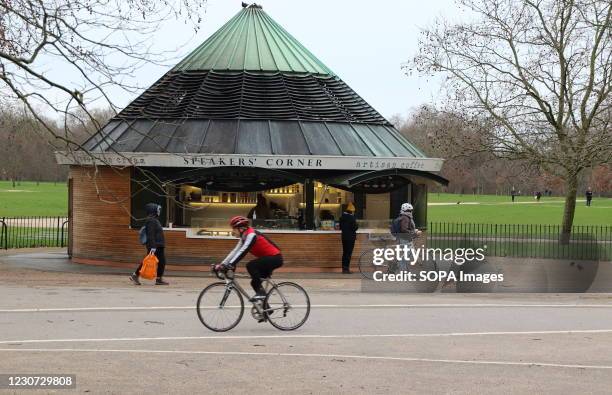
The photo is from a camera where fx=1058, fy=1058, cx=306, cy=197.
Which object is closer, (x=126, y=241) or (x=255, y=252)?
(x=255, y=252)

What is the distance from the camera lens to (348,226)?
26.6 metres

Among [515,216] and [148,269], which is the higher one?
[515,216]

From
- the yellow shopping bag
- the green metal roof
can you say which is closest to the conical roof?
the green metal roof

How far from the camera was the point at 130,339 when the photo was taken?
533 inches

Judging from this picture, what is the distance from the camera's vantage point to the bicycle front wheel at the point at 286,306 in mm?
14367

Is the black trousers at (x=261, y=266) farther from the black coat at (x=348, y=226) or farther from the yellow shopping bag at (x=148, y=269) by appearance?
the black coat at (x=348, y=226)

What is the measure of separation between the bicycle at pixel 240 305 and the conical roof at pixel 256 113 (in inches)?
500

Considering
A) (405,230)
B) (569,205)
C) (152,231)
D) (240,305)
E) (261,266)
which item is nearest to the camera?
(261,266)

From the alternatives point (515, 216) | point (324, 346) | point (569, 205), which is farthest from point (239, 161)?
point (515, 216)

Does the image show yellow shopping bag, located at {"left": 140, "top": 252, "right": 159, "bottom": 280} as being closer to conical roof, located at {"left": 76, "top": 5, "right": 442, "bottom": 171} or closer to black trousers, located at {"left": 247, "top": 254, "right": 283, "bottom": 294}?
conical roof, located at {"left": 76, "top": 5, "right": 442, "bottom": 171}

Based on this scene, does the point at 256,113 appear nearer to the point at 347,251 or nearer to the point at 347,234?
the point at 347,234

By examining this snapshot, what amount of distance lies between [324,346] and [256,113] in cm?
1675

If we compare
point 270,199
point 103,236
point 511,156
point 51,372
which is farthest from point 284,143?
point 51,372

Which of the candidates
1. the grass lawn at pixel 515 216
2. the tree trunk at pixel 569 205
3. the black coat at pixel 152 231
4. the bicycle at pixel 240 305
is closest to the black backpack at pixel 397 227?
the black coat at pixel 152 231
